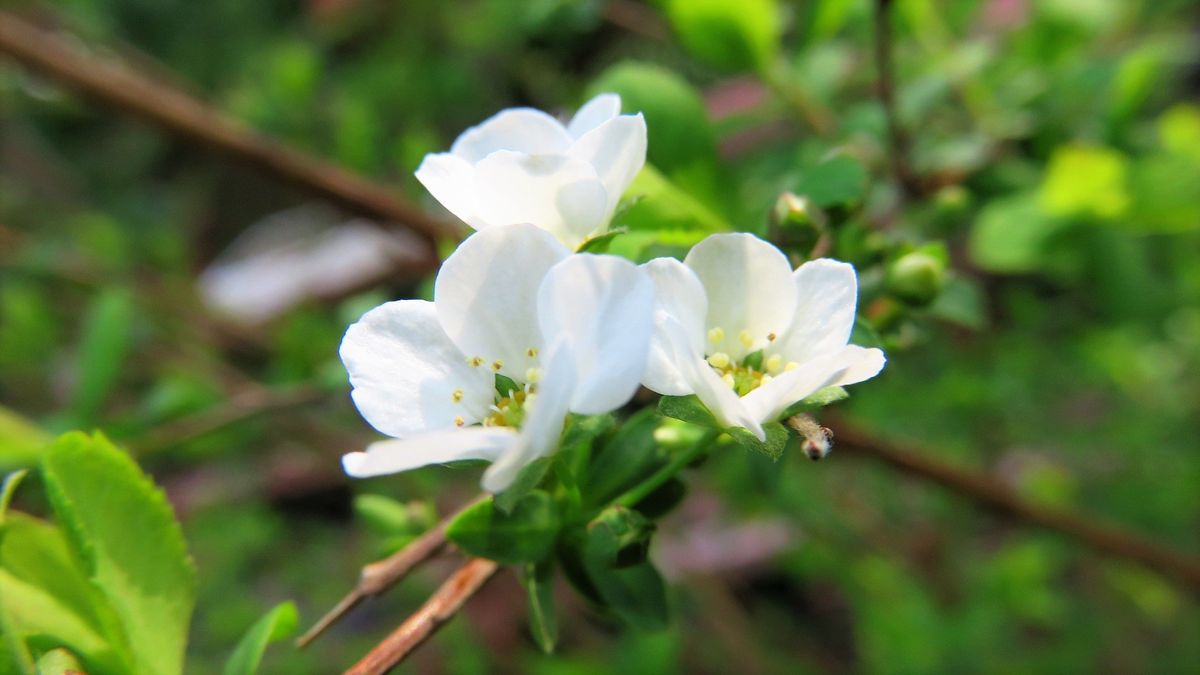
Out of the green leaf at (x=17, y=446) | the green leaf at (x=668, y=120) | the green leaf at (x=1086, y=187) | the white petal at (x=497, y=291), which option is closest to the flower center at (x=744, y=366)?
the white petal at (x=497, y=291)

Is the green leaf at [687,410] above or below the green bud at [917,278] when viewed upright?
above

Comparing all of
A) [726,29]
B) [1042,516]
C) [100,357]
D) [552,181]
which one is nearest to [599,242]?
[552,181]

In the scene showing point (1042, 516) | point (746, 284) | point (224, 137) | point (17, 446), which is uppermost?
point (224, 137)

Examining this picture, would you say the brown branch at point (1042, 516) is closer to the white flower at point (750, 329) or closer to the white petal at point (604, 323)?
the white flower at point (750, 329)

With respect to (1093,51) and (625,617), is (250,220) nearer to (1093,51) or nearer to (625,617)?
(1093,51)

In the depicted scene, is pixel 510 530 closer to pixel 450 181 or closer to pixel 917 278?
pixel 450 181

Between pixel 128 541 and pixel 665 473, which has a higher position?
pixel 128 541

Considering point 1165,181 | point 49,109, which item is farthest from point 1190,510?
point 49,109

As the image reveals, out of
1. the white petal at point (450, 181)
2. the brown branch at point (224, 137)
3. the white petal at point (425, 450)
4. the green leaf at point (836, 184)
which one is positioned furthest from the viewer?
the brown branch at point (224, 137)
